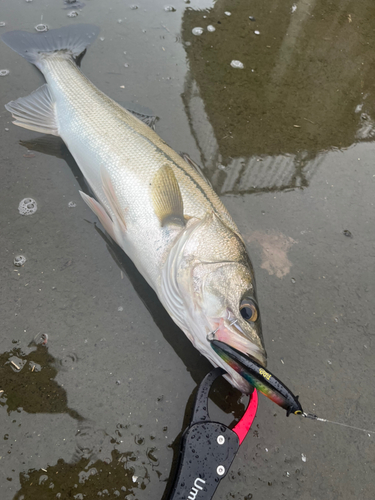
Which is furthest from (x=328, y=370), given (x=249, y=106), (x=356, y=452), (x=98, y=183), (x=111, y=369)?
(x=249, y=106)

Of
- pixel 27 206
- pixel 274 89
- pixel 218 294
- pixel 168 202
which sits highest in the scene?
pixel 274 89

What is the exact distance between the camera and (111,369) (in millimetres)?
1839

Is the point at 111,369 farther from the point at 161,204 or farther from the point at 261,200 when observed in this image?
the point at 261,200

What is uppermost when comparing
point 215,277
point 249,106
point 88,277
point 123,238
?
point 249,106

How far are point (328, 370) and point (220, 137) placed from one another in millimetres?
2086

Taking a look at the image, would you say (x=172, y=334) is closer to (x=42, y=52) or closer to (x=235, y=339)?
(x=235, y=339)

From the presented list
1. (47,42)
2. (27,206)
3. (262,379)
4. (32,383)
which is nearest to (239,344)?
(262,379)

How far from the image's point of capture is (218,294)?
5.71 feet

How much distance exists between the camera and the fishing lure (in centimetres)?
144

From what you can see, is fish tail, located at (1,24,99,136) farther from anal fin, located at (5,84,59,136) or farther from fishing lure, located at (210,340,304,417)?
fishing lure, located at (210,340,304,417)

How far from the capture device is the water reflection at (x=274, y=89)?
9.34ft

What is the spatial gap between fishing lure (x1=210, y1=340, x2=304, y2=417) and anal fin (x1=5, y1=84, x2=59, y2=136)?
2240 mm

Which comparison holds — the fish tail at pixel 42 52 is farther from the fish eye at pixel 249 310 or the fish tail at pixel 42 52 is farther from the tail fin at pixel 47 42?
the fish eye at pixel 249 310

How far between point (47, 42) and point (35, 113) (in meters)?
1.06
